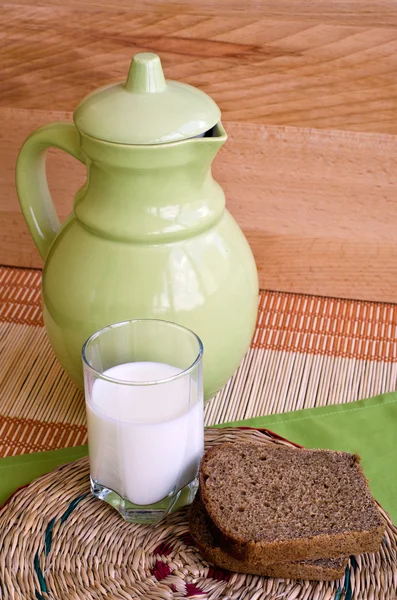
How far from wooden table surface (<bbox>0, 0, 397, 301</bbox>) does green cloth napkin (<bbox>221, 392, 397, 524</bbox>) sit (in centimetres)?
28

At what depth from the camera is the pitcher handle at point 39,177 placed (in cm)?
82

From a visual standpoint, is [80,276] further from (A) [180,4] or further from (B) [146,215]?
(A) [180,4]

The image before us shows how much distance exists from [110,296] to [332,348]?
14.2 inches

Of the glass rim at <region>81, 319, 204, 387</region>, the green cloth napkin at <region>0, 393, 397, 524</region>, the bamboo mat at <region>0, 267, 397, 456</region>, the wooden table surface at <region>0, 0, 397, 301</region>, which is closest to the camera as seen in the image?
the glass rim at <region>81, 319, 204, 387</region>

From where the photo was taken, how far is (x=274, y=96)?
41.4 inches

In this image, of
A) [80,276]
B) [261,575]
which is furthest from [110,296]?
[261,575]

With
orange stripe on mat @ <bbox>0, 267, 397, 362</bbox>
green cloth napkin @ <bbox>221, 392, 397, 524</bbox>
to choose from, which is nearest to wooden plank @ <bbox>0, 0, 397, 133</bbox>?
orange stripe on mat @ <bbox>0, 267, 397, 362</bbox>

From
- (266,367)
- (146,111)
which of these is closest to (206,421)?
(266,367)

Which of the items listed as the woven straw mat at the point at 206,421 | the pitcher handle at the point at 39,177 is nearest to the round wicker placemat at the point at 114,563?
the woven straw mat at the point at 206,421

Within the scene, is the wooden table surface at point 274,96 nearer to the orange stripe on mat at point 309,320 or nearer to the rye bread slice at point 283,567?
the orange stripe on mat at point 309,320

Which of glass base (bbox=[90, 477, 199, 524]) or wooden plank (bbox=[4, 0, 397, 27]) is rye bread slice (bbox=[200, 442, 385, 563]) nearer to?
glass base (bbox=[90, 477, 199, 524])

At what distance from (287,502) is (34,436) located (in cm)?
31

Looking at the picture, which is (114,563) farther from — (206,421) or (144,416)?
(206,421)

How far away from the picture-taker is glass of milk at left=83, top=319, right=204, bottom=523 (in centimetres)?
69
